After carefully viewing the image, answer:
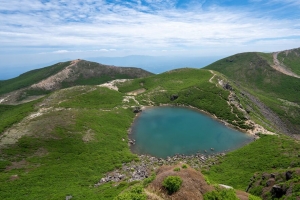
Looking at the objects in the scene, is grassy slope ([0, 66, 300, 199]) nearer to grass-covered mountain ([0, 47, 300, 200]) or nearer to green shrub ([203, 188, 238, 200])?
grass-covered mountain ([0, 47, 300, 200])

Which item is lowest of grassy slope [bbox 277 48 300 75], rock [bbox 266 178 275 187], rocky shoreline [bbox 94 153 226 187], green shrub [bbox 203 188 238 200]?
rocky shoreline [bbox 94 153 226 187]

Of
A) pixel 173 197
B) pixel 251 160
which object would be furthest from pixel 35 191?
pixel 251 160

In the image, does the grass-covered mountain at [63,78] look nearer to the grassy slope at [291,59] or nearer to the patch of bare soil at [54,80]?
the patch of bare soil at [54,80]

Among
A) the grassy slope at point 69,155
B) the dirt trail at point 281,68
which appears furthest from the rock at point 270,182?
the dirt trail at point 281,68

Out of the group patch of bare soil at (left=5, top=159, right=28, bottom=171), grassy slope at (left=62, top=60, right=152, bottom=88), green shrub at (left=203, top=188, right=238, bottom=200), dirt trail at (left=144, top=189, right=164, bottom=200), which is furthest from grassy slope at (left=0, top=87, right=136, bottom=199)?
grassy slope at (left=62, top=60, right=152, bottom=88)

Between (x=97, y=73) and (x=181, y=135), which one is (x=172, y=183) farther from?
(x=97, y=73)

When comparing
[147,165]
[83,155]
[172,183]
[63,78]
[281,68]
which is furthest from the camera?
[63,78]

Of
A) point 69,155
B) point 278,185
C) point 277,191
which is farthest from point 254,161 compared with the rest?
point 69,155
